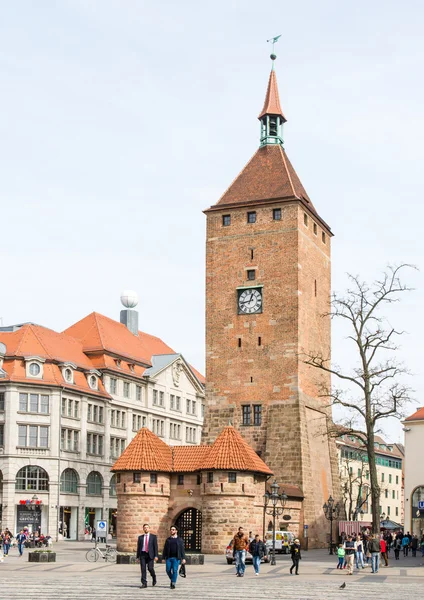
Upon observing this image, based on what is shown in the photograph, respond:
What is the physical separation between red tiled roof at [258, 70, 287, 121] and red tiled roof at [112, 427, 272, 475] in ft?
77.6

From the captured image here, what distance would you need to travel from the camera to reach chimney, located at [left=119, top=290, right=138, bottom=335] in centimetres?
9462

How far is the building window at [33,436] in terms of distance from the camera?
71312 mm

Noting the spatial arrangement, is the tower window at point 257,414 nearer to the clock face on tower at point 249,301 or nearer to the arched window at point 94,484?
the clock face on tower at point 249,301

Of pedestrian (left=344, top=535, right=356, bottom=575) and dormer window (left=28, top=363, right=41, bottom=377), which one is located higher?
dormer window (left=28, top=363, right=41, bottom=377)

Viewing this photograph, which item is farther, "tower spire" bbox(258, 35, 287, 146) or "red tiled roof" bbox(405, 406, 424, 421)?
"tower spire" bbox(258, 35, 287, 146)

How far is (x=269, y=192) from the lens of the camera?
2413 inches

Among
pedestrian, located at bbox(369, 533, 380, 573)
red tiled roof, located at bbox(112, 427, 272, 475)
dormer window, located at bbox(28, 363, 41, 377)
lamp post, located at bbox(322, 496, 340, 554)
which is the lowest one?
pedestrian, located at bbox(369, 533, 380, 573)

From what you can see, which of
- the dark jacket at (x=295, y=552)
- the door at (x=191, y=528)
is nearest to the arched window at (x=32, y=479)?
the door at (x=191, y=528)

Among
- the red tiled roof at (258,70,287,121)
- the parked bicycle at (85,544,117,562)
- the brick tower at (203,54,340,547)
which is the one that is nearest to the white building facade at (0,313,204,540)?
the brick tower at (203,54,340,547)

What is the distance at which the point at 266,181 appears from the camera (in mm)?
62219

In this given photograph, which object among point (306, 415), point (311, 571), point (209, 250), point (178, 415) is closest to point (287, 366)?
point (306, 415)

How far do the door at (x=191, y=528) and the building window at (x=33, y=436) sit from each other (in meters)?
22.9

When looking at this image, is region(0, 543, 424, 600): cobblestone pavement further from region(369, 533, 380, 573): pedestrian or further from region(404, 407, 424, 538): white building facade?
region(404, 407, 424, 538): white building facade

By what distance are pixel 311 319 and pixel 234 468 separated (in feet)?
48.4
